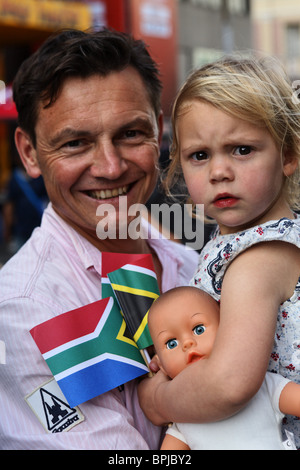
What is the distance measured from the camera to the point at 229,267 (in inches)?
59.3

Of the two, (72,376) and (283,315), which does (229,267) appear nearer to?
(283,315)

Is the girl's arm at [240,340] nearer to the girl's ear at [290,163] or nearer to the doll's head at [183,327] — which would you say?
the doll's head at [183,327]

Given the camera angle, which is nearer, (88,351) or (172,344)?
(172,344)

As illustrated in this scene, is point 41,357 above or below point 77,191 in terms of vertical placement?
below

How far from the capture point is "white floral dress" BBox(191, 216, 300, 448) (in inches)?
57.9

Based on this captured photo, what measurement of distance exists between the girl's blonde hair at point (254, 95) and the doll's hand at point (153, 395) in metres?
0.62

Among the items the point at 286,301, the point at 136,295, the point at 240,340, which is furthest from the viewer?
the point at 136,295

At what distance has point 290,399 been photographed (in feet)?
4.73

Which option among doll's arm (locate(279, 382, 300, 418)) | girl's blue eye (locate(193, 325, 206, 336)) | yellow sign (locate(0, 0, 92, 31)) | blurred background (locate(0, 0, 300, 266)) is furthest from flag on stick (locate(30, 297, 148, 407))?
yellow sign (locate(0, 0, 92, 31))

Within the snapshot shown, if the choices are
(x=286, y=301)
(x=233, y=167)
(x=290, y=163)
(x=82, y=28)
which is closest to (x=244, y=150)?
(x=233, y=167)

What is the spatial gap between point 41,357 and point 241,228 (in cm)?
66

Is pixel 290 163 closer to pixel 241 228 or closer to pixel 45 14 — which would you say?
pixel 241 228
